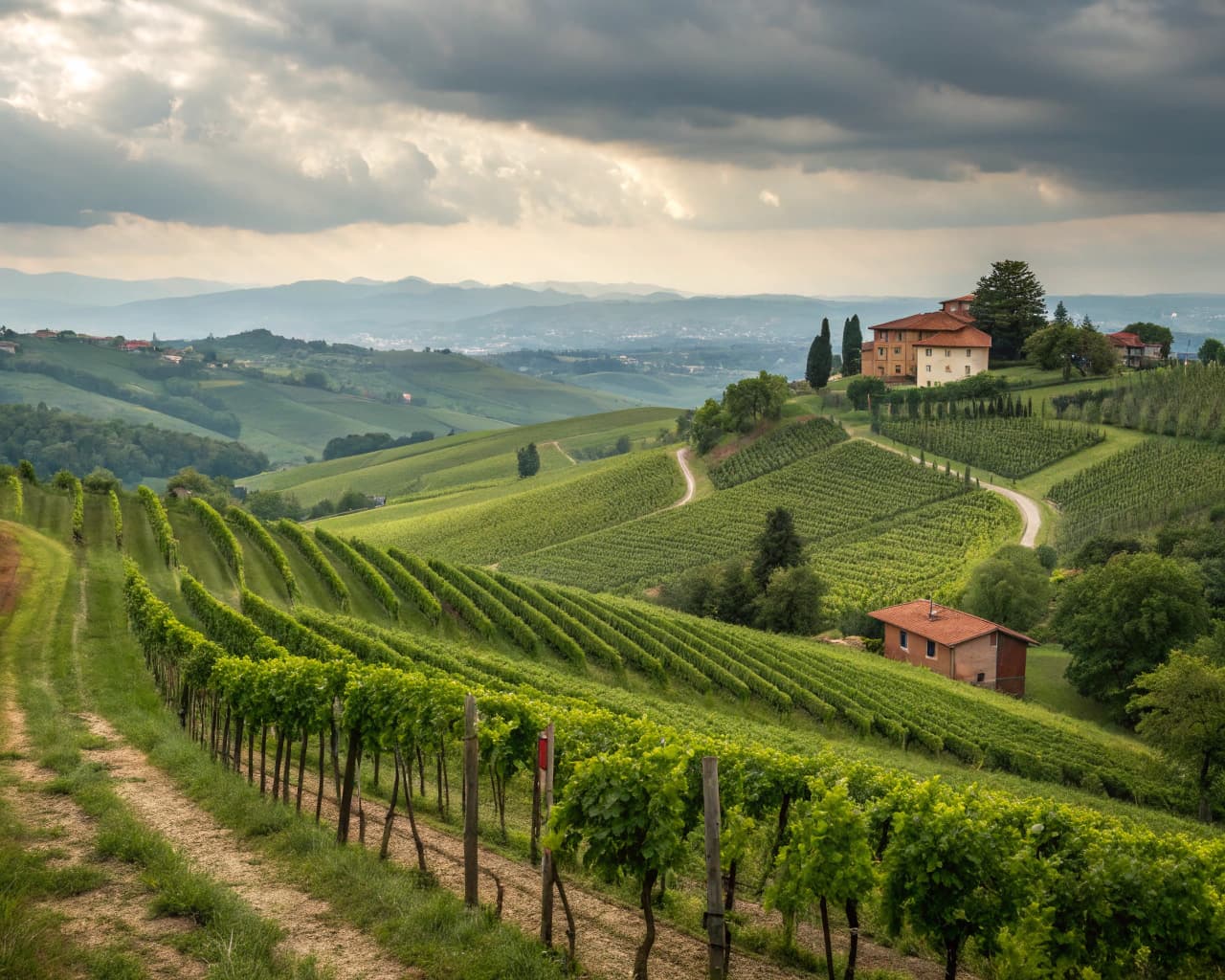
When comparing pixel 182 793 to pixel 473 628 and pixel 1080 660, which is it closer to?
pixel 473 628

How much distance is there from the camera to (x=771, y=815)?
15.1 meters

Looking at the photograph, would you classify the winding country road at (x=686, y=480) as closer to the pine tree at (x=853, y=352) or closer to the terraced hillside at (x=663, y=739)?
the pine tree at (x=853, y=352)

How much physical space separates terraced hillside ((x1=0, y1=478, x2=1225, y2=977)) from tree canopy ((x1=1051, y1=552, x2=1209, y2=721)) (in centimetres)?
477

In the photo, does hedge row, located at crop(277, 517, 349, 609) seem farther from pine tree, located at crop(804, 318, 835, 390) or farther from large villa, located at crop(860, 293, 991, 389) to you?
large villa, located at crop(860, 293, 991, 389)

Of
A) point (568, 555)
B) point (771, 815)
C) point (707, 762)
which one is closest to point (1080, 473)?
point (568, 555)

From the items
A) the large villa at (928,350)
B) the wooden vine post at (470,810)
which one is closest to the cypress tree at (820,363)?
the large villa at (928,350)

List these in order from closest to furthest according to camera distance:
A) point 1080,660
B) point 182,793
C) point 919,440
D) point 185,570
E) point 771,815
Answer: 1. point 771,815
2. point 182,793
3. point 185,570
4. point 1080,660
5. point 919,440

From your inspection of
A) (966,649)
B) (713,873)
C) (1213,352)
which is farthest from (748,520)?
(713,873)

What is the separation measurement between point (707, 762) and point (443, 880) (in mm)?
5255

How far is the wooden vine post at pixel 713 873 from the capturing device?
9922mm

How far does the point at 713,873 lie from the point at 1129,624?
43.4 meters

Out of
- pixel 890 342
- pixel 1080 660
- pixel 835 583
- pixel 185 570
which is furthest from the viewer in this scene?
pixel 890 342

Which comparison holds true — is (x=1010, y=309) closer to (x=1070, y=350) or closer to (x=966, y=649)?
(x=1070, y=350)

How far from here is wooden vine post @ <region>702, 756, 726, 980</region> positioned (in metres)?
9.92
